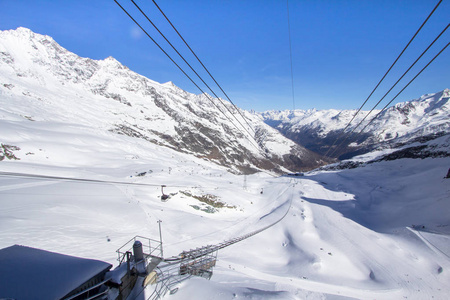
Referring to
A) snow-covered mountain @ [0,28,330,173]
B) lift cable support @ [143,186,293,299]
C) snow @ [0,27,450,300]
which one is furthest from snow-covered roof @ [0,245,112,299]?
snow-covered mountain @ [0,28,330,173]

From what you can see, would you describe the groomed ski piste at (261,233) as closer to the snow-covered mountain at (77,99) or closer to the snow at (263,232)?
the snow at (263,232)

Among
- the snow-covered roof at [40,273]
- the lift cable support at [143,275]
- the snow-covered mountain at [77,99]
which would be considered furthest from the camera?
the snow-covered mountain at [77,99]

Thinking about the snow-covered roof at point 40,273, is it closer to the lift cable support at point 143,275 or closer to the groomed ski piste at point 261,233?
the groomed ski piste at point 261,233

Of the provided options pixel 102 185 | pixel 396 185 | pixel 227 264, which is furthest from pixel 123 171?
→ pixel 396 185

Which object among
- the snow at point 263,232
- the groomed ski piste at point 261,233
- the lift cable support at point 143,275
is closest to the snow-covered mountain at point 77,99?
the snow at point 263,232

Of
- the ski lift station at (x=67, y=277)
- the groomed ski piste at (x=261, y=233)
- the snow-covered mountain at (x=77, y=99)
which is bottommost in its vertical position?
the groomed ski piste at (x=261, y=233)

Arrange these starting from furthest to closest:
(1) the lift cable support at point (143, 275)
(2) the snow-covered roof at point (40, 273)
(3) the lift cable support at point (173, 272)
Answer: (3) the lift cable support at point (173, 272)
(1) the lift cable support at point (143, 275)
(2) the snow-covered roof at point (40, 273)

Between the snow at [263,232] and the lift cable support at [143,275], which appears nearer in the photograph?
the lift cable support at [143,275]

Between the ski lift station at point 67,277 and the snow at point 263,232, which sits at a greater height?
the ski lift station at point 67,277
